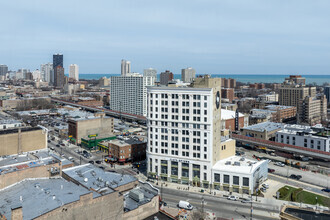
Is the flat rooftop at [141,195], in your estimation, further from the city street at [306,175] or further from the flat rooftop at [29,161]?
the city street at [306,175]

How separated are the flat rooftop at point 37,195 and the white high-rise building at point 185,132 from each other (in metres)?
33.1

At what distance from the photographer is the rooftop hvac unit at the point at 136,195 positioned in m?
52.8

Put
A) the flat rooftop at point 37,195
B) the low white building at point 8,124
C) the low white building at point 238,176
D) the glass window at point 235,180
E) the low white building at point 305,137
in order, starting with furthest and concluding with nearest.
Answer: the low white building at point 8,124 < the low white building at point 305,137 < the glass window at point 235,180 < the low white building at point 238,176 < the flat rooftop at point 37,195

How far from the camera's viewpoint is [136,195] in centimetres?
5331

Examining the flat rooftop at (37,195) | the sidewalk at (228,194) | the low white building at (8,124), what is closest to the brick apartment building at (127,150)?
the sidewalk at (228,194)

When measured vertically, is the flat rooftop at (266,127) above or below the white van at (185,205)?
above

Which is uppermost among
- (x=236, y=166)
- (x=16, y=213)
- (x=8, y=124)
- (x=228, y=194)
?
(x=8, y=124)

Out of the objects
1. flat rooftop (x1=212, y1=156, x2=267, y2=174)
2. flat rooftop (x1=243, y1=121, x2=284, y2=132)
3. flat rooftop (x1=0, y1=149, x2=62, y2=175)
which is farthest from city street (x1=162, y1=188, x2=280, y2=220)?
flat rooftop (x1=243, y1=121, x2=284, y2=132)

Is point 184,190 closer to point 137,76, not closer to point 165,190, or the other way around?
point 165,190

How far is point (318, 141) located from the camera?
107438 millimetres

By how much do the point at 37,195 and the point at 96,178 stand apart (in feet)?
43.8

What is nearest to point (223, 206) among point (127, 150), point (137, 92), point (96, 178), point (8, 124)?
point (96, 178)

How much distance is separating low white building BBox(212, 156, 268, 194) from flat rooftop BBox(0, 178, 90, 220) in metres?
38.5

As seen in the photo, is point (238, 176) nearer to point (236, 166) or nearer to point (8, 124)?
point (236, 166)
